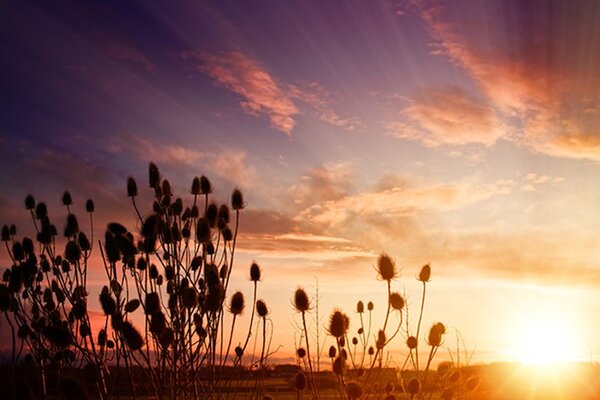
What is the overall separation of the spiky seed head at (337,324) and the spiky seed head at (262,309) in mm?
1513

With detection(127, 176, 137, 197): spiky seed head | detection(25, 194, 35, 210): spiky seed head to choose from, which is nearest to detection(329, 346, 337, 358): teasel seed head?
detection(127, 176, 137, 197): spiky seed head

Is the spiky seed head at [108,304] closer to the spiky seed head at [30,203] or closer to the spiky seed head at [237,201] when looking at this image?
the spiky seed head at [237,201]

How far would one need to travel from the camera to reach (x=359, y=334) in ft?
44.4

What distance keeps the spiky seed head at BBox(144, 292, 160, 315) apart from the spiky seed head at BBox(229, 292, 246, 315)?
210 centimetres

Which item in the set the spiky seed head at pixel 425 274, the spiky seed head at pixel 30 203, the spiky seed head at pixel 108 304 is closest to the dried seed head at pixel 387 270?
the spiky seed head at pixel 425 274

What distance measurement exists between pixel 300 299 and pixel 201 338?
230cm

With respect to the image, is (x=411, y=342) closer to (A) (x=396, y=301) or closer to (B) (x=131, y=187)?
(A) (x=396, y=301)

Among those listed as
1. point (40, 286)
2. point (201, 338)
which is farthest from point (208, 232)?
point (40, 286)

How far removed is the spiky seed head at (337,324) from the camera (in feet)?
29.6

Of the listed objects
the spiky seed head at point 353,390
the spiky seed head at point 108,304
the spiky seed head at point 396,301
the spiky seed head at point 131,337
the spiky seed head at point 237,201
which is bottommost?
the spiky seed head at point 353,390

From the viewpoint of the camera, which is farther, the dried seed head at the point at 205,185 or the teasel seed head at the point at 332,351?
the teasel seed head at the point at 332,351

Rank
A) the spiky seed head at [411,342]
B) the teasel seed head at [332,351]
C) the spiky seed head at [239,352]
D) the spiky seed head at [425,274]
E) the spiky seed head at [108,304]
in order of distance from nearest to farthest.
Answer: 1. the spiky seed head at [108,304]
2. the spiky seed head at [239,352]
3. the spiky seed head at [425,274]
4. the spiky seed head at [411,342]
5. the teasel seed head at [332,351]

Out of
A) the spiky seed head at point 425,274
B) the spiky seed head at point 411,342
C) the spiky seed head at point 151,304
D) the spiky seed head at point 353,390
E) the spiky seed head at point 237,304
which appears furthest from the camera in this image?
the spiky seed head at point 411,342

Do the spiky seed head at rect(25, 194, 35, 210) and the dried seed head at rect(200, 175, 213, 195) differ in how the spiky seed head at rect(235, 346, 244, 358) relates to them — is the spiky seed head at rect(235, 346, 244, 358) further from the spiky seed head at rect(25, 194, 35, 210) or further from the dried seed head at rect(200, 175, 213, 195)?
the spiky seed head at rect(25, 194, 35, 210)
